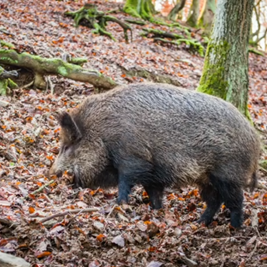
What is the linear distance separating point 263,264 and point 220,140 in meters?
2.11

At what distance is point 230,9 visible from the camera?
8562 mm

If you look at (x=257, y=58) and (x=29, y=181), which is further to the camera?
(x=257, y=58)

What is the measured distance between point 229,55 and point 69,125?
12.9ft

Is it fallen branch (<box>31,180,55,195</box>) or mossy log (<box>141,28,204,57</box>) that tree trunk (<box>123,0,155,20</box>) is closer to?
mossy log (<box>141,28,204,57</box>)

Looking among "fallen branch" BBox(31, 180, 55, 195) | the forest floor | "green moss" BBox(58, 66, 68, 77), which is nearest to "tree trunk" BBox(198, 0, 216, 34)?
the forest floor

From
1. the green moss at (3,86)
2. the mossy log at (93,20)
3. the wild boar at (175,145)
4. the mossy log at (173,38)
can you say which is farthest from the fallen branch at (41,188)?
the mossy log at (173,38)

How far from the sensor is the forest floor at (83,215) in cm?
Answer: 417

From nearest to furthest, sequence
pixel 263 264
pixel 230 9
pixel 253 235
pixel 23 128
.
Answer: pixel 263 264 < pixel 253 235 < pixel 23 128 < pixel 230 9

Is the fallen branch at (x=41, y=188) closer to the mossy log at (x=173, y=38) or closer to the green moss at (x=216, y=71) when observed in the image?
the green moss at (x=216, y=71)

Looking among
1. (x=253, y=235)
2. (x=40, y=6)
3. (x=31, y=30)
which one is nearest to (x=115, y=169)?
(x=253, y=235)

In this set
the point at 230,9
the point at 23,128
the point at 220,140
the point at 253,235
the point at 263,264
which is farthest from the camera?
the point at 230,9

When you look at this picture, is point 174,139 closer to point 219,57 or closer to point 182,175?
point 182,175

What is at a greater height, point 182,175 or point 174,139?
point 174,139

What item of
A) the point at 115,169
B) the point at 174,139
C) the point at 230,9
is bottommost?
the point at 115,169
